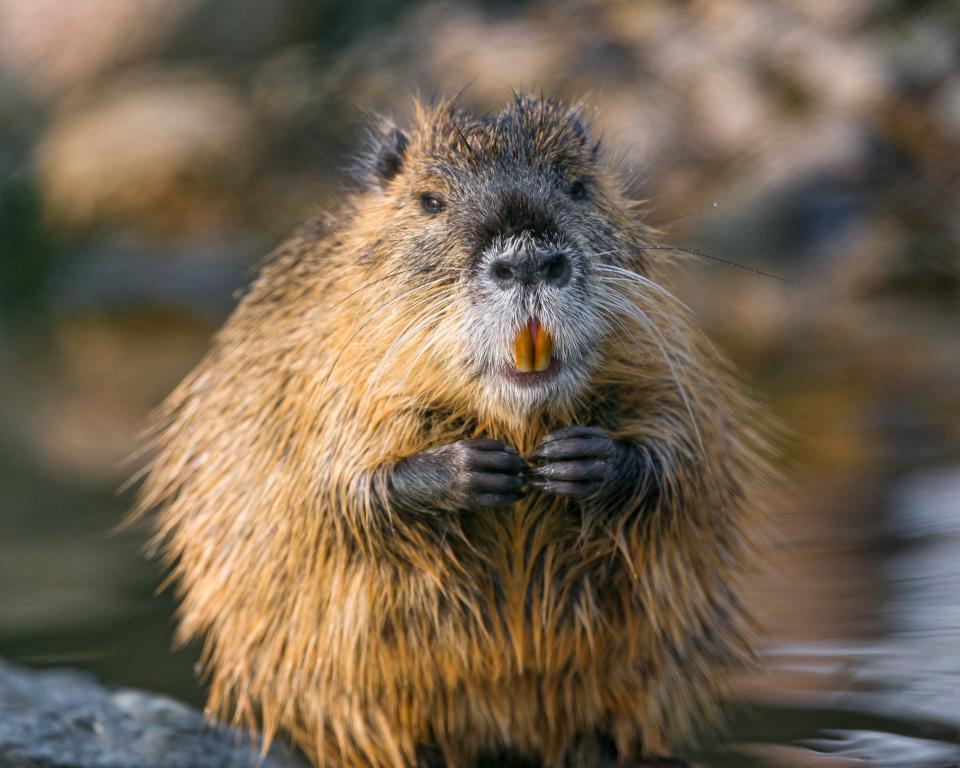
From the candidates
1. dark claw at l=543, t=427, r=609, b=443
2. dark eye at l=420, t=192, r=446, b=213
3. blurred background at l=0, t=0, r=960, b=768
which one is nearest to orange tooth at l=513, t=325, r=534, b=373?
dark claw at l=543, t=427, r=609, b=443

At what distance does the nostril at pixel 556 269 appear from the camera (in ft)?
8.20

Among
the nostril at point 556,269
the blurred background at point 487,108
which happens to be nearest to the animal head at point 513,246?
the nostril at point 556,269

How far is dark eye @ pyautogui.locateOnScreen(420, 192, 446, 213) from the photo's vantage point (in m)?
2.93

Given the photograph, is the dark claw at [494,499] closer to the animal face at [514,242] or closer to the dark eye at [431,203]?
the animal face at [514,242]

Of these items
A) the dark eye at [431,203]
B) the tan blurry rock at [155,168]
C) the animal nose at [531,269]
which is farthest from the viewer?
the tan blurry rock at [155,168]

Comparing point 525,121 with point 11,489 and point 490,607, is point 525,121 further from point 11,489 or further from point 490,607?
point 11,489

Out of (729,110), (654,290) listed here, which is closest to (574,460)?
(654,290)

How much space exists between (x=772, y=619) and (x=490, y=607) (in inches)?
46.3

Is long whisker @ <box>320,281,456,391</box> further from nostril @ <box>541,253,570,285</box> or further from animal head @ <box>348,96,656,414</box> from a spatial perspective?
nostril @ <box>541,253,570,285</box>

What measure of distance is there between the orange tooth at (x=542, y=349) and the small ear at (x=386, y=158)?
2.79 ft

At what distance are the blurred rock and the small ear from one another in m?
1.34

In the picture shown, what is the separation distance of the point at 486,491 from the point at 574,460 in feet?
0.59

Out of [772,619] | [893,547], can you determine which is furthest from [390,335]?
[893,547]

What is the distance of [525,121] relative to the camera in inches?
118
